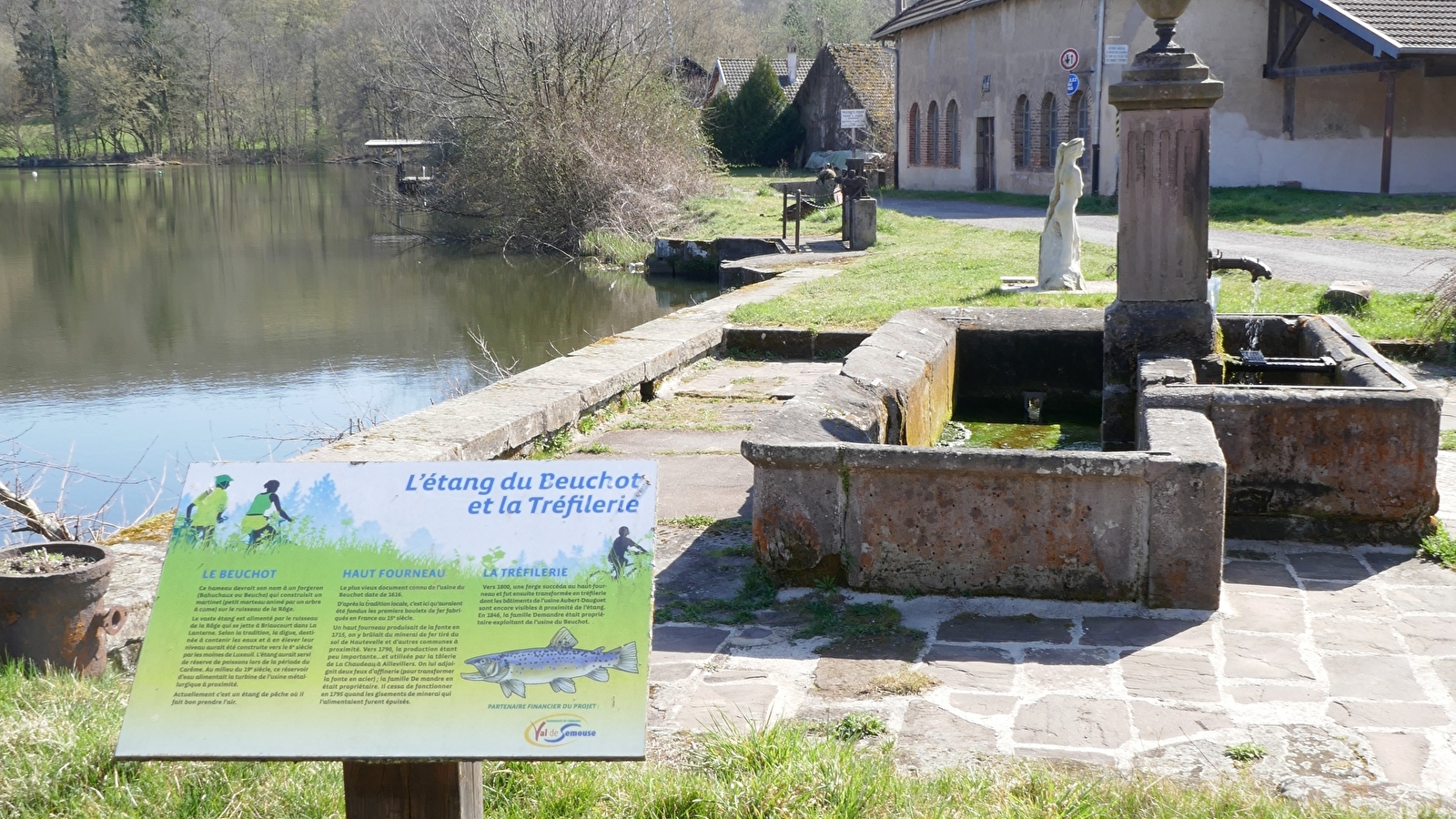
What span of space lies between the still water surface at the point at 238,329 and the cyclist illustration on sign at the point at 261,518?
4.38 m

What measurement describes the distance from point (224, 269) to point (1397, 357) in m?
19.8

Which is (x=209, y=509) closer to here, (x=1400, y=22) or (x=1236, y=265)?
(x=1236, y=265)

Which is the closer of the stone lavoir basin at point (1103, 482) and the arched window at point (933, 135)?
the stone lavoir basin at point (1103, 482)

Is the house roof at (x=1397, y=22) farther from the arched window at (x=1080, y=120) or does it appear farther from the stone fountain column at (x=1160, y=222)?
the stone fountain column at (x=1160, y=222)

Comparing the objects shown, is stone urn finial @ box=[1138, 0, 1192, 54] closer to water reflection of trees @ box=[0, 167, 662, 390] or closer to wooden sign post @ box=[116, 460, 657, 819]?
wooden sign post @ box=[116, 460, 657, 819]

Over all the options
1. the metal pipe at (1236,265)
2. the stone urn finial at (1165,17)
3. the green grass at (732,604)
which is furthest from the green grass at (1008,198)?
the green grass at (732,604)

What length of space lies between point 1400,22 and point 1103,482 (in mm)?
20023

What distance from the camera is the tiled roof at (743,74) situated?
4938 centimetres

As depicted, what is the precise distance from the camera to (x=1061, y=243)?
1141 cm

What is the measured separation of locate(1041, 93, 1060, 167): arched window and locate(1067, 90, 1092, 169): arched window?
67cm

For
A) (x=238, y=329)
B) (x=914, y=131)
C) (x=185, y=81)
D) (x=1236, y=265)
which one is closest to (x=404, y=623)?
(x=1236, y=265)

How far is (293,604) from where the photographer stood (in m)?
2.46

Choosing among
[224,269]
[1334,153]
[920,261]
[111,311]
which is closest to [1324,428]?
[920,261]

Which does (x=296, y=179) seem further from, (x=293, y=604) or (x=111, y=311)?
(x=293, y=604)
